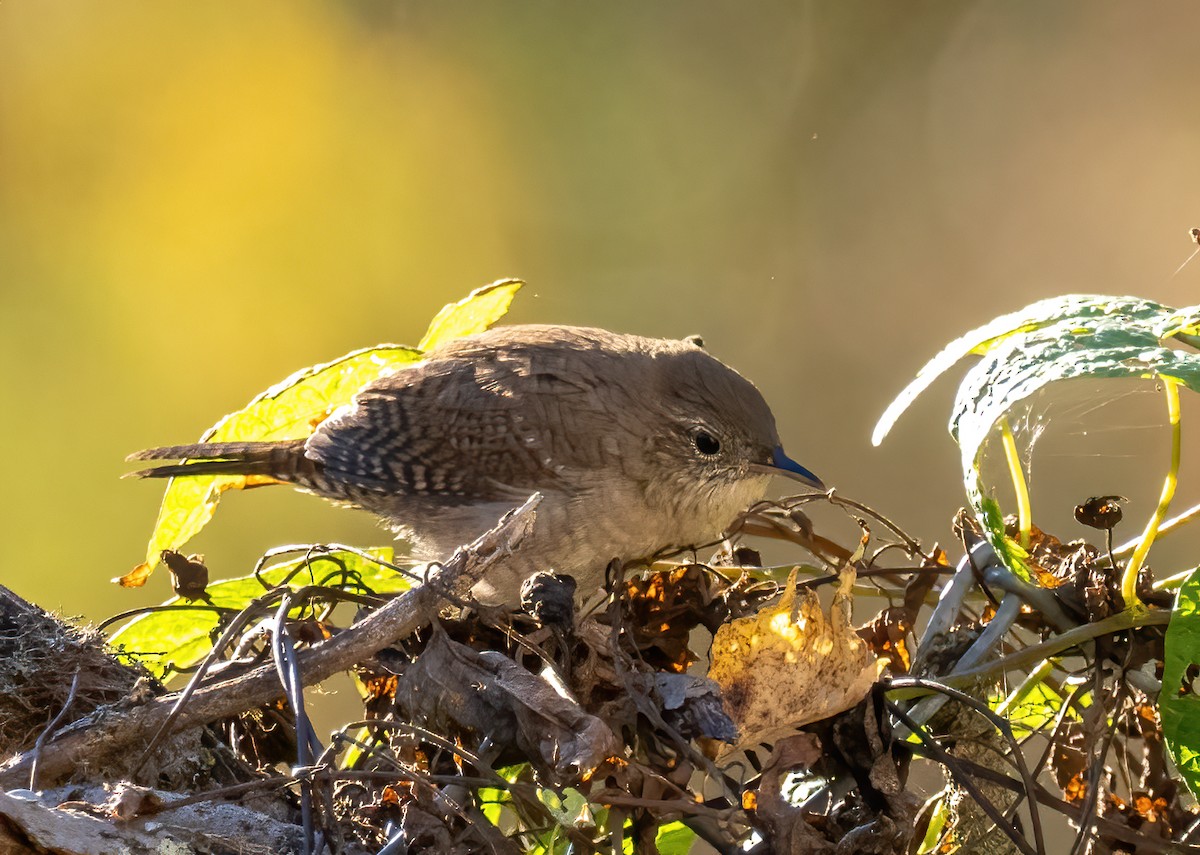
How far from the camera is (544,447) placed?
243 centimetres

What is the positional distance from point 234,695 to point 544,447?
132 cm

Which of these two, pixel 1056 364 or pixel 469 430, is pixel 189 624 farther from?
pixel 1056 364

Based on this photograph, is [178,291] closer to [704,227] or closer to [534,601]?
[704,227]

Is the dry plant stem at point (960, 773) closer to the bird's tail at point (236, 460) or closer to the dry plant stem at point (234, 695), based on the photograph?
the dry plant stem at point (234, 695)

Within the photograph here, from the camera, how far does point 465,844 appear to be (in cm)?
116

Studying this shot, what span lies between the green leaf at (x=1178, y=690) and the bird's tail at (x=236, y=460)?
1.62m

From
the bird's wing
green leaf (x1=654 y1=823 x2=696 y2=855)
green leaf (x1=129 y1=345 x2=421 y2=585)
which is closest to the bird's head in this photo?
the bird's wing

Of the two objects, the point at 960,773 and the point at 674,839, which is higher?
the point at 960,773

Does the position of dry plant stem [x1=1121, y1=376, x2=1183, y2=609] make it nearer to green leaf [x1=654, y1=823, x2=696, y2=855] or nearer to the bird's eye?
green leaf [x1=654, y1=823, x2=696, y2=855]

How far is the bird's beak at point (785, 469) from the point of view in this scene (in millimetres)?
2469

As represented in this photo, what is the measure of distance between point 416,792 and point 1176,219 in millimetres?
3338

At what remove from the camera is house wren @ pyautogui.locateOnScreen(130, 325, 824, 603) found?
2420 mm

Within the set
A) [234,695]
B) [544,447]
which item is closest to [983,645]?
[234,695]

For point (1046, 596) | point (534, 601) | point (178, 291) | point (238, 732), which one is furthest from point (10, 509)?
point (1046, 596)
